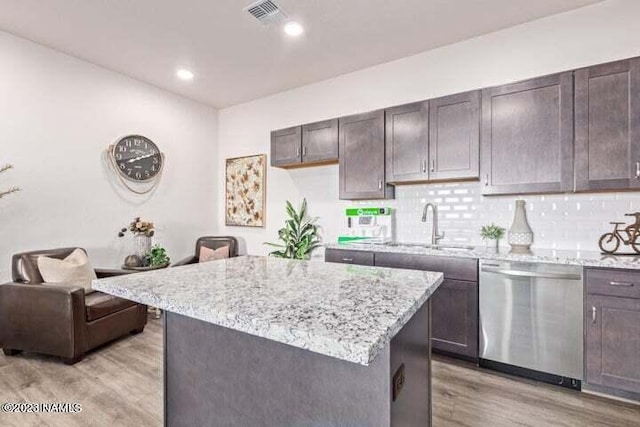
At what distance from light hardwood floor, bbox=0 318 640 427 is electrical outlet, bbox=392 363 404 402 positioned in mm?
1196

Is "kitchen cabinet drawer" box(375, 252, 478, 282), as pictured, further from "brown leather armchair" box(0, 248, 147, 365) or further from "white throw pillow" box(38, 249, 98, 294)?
"white throw pillow" box(38, 249, 98, 294)

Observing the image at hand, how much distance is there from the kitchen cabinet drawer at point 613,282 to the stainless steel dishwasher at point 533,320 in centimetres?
6

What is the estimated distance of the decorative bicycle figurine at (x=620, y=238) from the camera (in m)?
2.35

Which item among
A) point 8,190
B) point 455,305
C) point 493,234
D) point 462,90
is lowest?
point 455,305

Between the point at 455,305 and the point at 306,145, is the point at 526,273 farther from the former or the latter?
the point at 306,145

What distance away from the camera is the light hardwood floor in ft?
6.44

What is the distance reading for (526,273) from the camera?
237cm

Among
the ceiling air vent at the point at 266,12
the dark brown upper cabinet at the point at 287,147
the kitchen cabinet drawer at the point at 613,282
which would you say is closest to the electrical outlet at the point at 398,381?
the kitchen cabinet drawer at the point at 613,282

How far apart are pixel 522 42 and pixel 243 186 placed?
12.1 feet

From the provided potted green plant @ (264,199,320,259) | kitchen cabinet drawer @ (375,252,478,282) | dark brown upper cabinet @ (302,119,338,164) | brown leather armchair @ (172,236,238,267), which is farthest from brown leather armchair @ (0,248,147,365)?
kitchen cabinet drawer @ (375,252,478,282)

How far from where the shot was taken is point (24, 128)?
10.2ft

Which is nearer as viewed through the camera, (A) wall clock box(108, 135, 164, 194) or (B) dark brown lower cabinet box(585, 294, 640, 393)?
(B) dark brown lower cabinet box(585, 294, 640, 393)

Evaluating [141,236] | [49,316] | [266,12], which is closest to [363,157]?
[266,12]

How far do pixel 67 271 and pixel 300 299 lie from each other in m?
2.90
